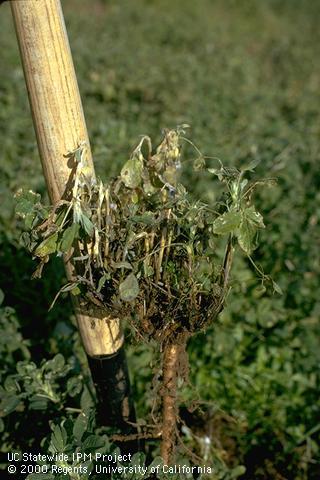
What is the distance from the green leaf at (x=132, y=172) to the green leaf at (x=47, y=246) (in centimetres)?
23

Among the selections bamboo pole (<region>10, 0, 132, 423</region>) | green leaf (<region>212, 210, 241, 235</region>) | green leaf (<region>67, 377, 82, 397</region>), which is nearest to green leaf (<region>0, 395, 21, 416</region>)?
green leaf (<region>67, 377, 82, 397</region>)

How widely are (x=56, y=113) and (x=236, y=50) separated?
638 centimetres

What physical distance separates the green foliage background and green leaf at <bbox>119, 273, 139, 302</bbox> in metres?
0.42

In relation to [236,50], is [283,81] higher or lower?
lower

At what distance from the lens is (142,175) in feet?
5.00

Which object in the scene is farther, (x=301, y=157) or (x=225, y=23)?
(x=225, y=23)

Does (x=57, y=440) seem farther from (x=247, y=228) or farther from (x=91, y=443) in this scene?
(x=247, y=228)

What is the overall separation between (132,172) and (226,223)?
296 millimetres

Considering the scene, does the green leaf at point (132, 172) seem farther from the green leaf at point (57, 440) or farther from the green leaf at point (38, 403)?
the green leaf at point (38, 403)

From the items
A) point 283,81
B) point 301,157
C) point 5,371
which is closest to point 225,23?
point 283,81

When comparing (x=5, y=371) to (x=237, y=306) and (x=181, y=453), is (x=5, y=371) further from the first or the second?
(x=237, y=306)

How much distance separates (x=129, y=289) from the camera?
137cm

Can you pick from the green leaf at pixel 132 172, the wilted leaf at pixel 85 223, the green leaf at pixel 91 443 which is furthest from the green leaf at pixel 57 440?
the green leaf at pixel 132 172

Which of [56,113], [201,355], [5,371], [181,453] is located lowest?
[201,355]
